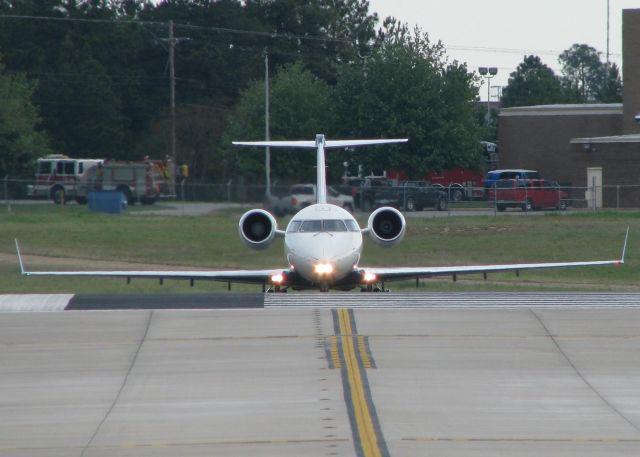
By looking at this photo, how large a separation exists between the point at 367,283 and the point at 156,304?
234 inches

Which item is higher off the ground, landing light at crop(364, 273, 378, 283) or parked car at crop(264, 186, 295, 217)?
parked car at crop(264, 186, 295, 217)

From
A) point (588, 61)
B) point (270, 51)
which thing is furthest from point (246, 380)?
point (588, 61)

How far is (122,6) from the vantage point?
4183 inches

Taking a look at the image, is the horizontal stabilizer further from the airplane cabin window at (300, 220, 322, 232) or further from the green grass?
the green grass

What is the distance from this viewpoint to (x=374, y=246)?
38812 millimetres

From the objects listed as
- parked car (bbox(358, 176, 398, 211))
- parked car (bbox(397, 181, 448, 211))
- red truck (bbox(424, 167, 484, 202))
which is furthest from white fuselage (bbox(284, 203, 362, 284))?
red truck (bbox(424, 167, 484, 202))

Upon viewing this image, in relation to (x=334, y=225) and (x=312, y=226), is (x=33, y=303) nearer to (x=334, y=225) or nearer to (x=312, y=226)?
(x=312, y=226)

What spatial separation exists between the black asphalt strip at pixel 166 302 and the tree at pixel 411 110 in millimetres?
42445

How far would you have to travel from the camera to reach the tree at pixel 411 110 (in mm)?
65688

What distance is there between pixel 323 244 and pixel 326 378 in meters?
10.2

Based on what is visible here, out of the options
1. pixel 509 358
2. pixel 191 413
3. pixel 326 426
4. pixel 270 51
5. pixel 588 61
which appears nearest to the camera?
pixel 326 426

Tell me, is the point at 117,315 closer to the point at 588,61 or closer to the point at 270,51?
the point at 270,51

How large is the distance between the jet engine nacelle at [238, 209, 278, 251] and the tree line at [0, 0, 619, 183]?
3895 centimetres

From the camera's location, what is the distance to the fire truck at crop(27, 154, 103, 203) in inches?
2773
